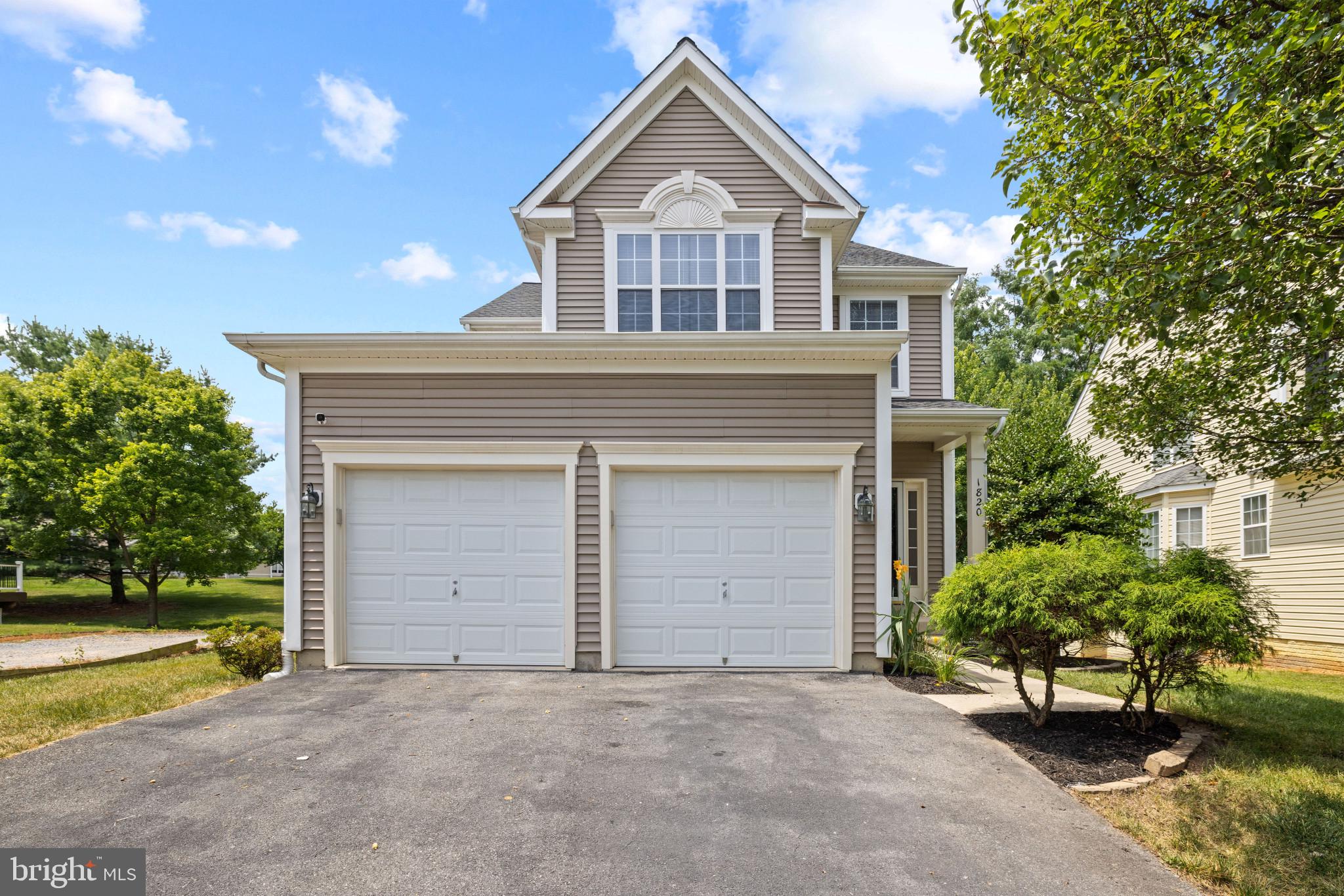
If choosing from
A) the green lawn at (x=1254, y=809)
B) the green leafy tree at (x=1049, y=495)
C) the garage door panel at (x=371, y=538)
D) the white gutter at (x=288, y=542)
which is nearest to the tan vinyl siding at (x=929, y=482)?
the green leafy tree at (x=1049, y=495)

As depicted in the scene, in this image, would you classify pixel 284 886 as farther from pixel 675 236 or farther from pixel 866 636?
pixel 675 236

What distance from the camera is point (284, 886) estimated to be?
3.28m

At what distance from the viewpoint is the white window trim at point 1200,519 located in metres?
14.4

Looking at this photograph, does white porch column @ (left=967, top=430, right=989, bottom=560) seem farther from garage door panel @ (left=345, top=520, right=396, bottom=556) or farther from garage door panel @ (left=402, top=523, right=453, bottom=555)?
garage door panel @ (left=345, top=520, right=396, bottom=556)

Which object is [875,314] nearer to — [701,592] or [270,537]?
[701,592]

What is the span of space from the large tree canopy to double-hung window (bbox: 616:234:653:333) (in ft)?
16.3

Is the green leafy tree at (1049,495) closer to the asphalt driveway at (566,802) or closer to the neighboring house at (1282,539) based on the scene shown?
the neighboring house at (1282,539)

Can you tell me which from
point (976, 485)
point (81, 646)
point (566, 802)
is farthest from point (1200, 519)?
point (81, 646)

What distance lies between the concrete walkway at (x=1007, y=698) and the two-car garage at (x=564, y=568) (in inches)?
59.0

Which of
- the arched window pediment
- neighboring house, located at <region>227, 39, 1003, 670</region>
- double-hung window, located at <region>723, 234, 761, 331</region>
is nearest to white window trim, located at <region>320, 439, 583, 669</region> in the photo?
neighboring house, located at <region>227, 39, 1003, 670</region>

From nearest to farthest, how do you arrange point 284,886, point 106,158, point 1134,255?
1. point 284,886
2. point 1134,255
3. point 106,158

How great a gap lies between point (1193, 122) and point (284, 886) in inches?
270

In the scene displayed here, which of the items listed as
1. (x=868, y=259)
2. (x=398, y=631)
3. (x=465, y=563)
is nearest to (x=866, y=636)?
(x=465, y=563)

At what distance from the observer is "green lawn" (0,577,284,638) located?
61.8 feet
